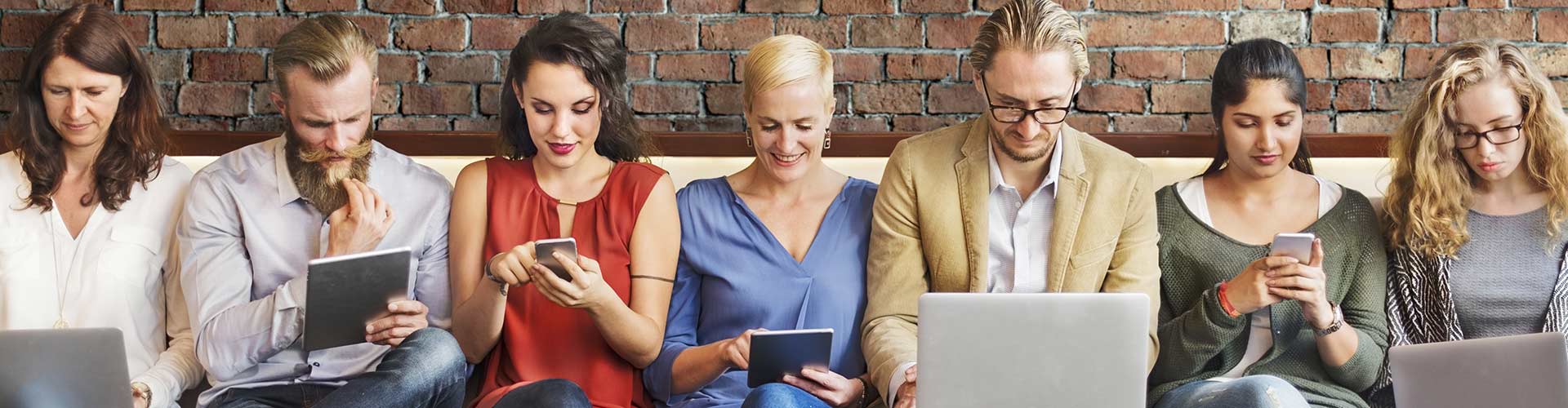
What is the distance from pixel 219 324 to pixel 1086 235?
1556mm

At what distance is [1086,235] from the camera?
2.28 metres

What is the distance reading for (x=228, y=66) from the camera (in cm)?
294

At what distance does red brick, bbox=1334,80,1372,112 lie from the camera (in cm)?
287

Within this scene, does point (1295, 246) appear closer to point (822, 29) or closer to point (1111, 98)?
point (1111, 98)

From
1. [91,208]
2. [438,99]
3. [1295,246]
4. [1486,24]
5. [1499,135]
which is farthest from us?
[438,99]

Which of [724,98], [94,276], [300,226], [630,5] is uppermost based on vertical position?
[630,5]

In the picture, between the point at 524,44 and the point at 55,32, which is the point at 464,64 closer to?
the point at 524,44


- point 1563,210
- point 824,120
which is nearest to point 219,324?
point 824,120

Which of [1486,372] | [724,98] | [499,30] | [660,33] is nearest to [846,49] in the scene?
[724,98]

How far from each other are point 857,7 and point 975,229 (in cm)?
78

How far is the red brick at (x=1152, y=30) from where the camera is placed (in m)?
2.86

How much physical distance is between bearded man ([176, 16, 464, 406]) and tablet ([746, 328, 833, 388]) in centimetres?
62

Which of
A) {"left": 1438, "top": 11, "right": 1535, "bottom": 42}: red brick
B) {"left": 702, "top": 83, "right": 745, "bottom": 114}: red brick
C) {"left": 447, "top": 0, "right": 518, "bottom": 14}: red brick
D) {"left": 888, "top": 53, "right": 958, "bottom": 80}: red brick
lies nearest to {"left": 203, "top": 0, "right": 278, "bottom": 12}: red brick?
{"left": 447, "top": 0, "right": 518, "bottom": 14}: red brick

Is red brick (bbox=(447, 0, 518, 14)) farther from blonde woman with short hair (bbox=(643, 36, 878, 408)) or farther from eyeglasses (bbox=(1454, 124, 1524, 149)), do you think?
eyeglasses (bbox=(1454, 124, 1524, 149))
